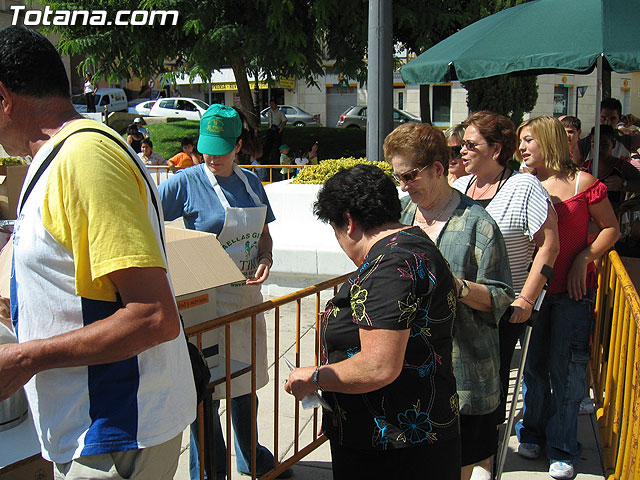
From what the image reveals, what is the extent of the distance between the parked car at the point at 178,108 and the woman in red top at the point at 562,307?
2684 cm

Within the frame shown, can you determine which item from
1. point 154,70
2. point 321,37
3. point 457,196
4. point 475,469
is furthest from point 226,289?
point 154,70

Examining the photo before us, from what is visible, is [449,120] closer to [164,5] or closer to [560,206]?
[164,5]

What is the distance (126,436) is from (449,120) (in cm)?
3762

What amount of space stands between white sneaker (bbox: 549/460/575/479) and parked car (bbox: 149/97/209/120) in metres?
27.4

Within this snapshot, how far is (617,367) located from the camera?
3.39 metres

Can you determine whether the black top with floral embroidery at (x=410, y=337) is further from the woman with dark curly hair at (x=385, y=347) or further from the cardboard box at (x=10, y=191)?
the cardboard box at (x=10, y=191)

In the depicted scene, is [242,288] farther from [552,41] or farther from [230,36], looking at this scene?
[230,36]

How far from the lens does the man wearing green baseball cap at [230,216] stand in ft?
10.8

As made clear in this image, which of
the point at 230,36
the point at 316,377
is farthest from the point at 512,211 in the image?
the point at 230,36

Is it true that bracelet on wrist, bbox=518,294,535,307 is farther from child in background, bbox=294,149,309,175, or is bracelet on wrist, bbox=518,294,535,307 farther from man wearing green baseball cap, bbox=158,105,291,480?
child in background, bbox=294,149,309,175

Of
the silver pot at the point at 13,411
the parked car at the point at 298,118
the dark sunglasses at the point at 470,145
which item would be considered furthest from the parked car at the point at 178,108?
the silver pot at the point at 13,411

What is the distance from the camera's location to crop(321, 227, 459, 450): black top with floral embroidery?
1895mm

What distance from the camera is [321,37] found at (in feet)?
52.2

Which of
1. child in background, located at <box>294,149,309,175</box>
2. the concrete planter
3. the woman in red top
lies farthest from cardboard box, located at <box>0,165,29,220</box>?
child in background, located at <box>294,149,309,175</box>
